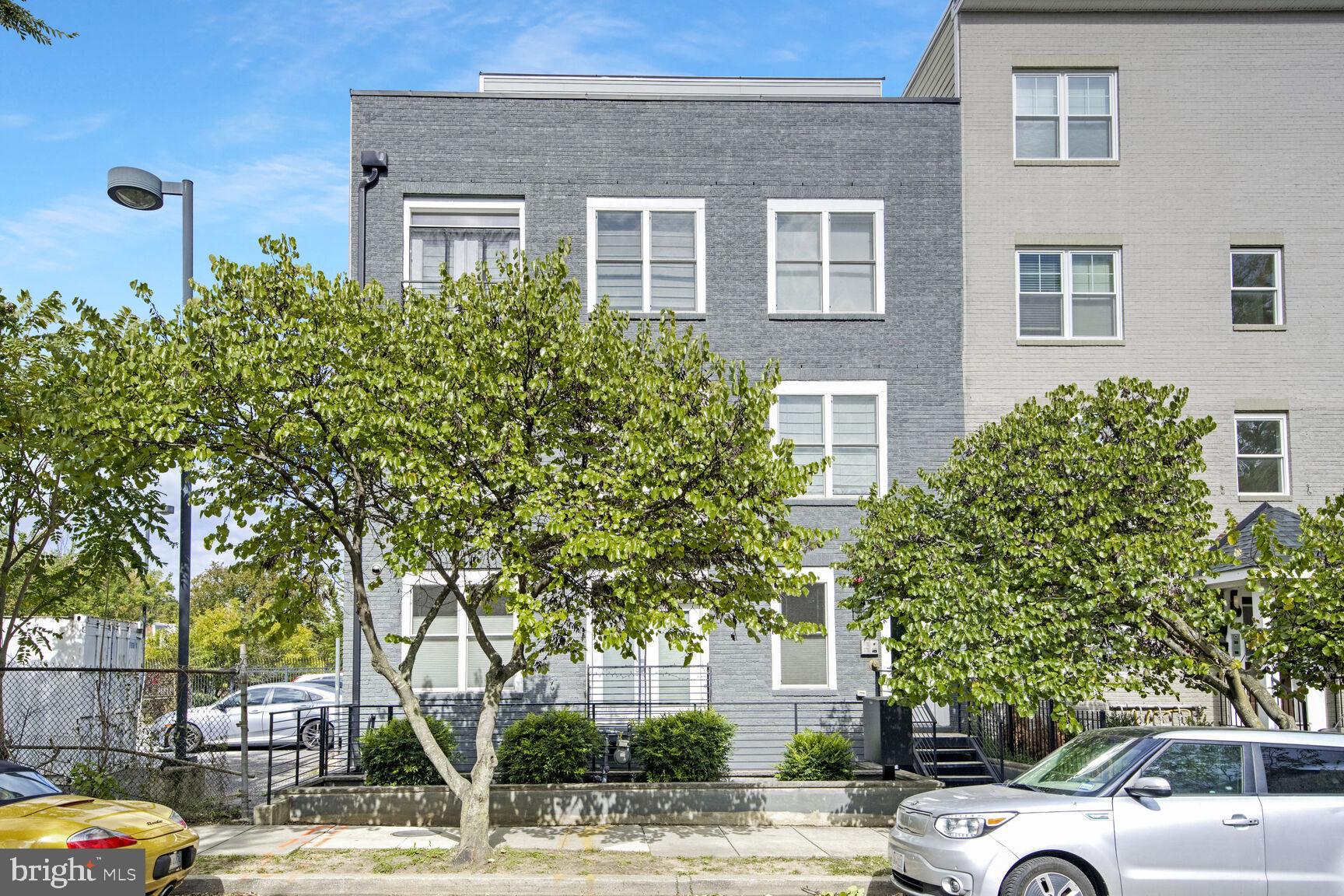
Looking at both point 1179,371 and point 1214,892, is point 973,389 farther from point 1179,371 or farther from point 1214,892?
point 1214,892

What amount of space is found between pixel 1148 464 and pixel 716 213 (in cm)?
900

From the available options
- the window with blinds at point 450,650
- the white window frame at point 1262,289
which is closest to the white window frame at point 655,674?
the window with blinds at point 450,650

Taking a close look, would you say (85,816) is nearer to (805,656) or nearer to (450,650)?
(450,650)

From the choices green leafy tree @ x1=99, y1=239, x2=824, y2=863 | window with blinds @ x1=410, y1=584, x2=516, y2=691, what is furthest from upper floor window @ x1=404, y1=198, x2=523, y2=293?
green leafy tree @ x1=99, y1=239, x2=824, y2=863

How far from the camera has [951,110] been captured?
20.0 metres

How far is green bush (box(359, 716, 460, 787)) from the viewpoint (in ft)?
52.1

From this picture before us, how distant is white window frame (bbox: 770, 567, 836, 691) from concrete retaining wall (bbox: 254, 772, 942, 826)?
3.14m

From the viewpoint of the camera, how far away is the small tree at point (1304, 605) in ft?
37.8


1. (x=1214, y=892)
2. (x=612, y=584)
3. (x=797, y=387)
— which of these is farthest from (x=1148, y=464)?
(x=797, y=387)

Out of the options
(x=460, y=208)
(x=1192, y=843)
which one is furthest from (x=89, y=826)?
(x=460, y=208)

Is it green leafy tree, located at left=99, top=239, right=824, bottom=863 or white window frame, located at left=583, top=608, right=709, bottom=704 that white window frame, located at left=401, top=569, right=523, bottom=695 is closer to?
white window frame, located at left=583, top=608, right=709, bottom=704

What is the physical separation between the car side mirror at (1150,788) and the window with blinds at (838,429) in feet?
32.8

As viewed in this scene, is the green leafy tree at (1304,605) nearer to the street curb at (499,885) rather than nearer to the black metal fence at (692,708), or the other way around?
the street curb at (499,885)

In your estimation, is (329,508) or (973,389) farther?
(973,389)
